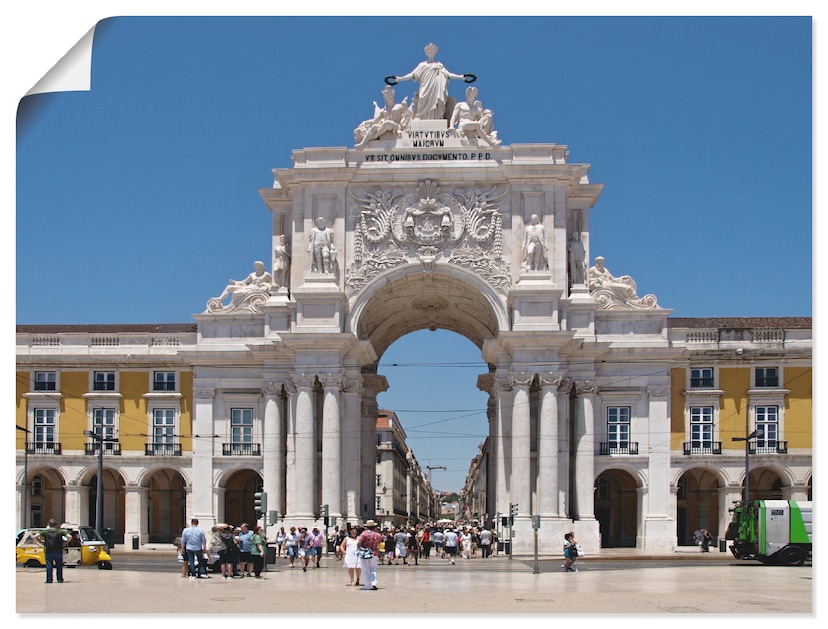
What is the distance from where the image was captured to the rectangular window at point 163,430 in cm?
6084

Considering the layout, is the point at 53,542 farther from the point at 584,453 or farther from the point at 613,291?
the point at 613,291

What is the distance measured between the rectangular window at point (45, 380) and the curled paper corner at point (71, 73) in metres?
42.0

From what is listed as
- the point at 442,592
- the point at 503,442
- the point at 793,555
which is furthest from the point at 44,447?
the point at 442,592

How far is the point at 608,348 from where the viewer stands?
57.8 m

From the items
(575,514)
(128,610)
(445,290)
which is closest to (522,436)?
(575,514)

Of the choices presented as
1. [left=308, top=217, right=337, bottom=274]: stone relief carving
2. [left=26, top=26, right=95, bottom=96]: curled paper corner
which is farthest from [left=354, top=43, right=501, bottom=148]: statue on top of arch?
[left=26, top=26, right=95, bottom=96]: curled paper corner

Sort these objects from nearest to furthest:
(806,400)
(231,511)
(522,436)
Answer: (522,436) → (806,400) → (231,511)

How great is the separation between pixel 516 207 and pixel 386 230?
5.85m

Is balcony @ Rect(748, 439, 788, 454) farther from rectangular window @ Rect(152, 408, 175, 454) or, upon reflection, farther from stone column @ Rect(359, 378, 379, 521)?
rectangular window @ Rect(152, 408, 175, 454)

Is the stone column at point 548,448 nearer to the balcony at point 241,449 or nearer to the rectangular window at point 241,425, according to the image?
the balcony at point 241,449

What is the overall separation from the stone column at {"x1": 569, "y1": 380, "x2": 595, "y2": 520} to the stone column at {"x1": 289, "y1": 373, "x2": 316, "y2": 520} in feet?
38.1

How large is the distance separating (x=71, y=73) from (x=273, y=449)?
36769 mm

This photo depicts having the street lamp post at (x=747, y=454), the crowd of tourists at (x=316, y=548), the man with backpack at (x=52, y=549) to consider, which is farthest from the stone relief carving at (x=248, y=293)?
the man with backpack at (x=52, y=549)

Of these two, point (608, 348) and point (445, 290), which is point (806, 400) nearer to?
point (608, 348)
